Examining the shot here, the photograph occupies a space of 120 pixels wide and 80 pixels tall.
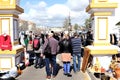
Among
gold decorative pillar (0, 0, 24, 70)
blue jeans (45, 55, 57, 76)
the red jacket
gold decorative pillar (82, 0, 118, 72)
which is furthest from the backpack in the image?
gold decorative pillar (82, 0, 118, 72)

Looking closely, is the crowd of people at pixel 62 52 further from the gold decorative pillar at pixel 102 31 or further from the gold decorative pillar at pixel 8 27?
the gold decorative pillar at pixel 8 27

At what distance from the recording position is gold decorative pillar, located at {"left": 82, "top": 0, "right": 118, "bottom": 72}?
1106 cm

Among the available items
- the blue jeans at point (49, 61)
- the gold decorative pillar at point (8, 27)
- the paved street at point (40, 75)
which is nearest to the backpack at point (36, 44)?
the paved street at point (40, 75)

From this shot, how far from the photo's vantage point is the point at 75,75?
11.1 m

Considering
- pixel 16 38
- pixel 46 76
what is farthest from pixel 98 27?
pixel 16 38

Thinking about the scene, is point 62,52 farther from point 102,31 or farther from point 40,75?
point 102,31

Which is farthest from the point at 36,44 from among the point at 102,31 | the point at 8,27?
the point at 102,31

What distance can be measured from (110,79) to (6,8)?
536cm

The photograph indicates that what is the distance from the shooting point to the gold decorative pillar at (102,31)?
436 inches

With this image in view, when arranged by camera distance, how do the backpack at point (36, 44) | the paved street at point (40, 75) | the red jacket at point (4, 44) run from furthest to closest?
the backpack at point (36, 44)
the red jacket at point (4, 44)
the paved street at point (40, 75)

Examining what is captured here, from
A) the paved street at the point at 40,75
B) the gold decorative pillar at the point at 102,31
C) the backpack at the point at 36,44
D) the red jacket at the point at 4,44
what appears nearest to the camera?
the paved street at the point at 40,75

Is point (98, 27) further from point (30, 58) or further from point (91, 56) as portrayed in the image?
point (30, 58)

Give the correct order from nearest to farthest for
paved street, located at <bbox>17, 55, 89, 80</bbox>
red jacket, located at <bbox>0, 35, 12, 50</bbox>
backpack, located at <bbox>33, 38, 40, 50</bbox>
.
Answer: paved street, located at <bbox>17, 55, 89, 80</bbox> → red jacket, located at <bbox>0, 35, 12, 50</bbox> → backpack, located at <bbox>33, 38, 40, 50</bbox>

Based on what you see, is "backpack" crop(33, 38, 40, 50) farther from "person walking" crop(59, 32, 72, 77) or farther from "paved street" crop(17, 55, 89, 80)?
"person walking" crop(59, 32, 72, 77)
